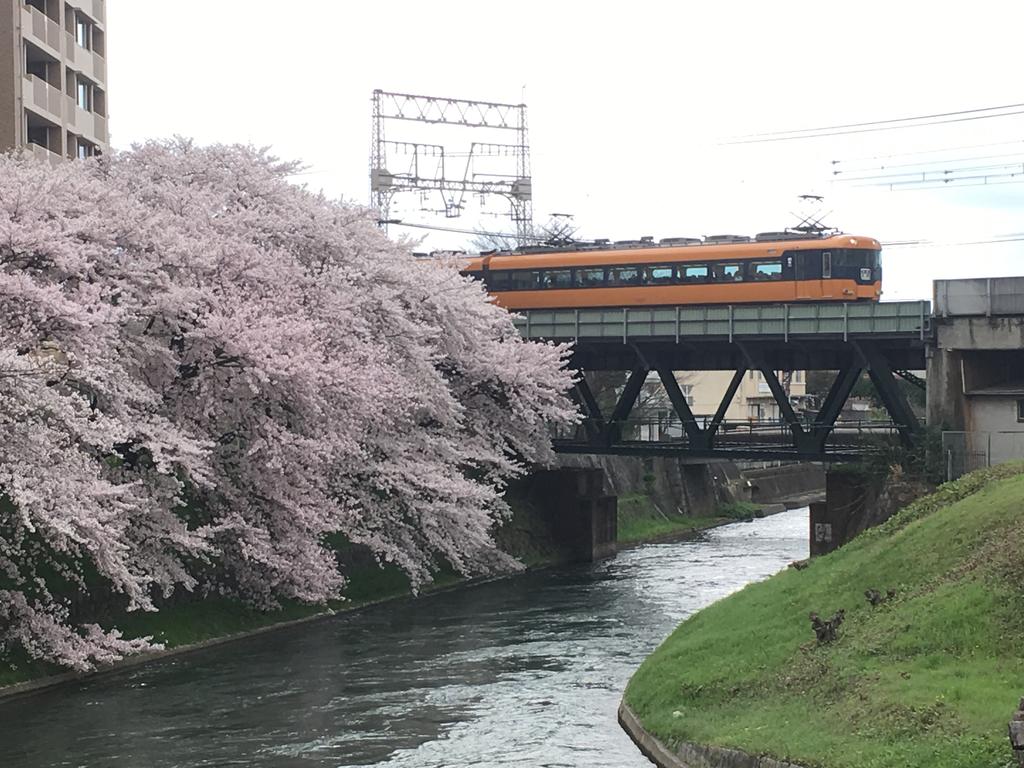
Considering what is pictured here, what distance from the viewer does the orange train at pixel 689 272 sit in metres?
52.5

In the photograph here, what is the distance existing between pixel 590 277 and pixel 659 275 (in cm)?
332

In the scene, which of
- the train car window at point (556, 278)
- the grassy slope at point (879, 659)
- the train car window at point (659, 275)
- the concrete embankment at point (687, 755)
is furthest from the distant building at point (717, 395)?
the concrete embankment at point (687, 755)

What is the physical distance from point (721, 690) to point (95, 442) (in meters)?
14.1

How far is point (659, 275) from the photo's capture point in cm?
5634

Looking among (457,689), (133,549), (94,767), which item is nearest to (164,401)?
(133,549)

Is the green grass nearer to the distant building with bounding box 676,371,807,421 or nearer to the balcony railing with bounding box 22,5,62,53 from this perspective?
the distant building with bounding box 676,371,807,421

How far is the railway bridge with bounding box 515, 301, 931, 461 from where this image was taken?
153 ft

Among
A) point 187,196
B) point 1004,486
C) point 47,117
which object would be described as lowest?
point 1004,486

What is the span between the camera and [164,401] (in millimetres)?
35312

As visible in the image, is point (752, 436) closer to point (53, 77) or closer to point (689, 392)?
point (53, 77)

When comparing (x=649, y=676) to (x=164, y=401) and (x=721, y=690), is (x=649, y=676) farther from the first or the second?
(x=164, y=401)

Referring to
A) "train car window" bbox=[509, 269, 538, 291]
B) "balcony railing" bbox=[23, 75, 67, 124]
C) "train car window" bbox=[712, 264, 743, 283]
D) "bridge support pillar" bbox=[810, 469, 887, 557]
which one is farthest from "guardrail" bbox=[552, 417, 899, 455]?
"balcony railing" bbox=[23, 75, 67, 124]

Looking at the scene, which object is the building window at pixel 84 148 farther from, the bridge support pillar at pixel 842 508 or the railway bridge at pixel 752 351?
the bridge support pillar at pixel 842 508

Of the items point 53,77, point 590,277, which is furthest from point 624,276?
point 53,77
